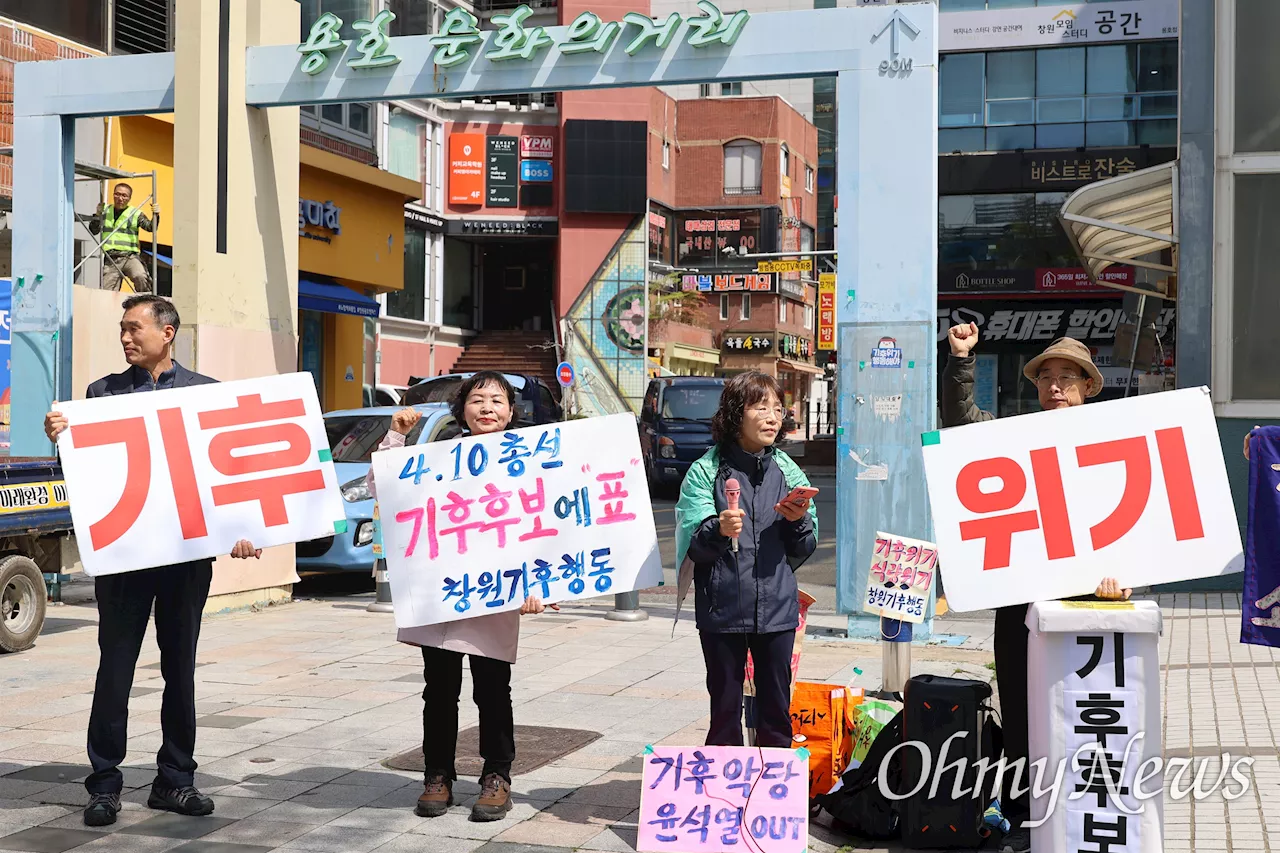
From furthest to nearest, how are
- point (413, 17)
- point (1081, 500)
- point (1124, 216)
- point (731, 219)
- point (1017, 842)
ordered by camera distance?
point (731, 219) < point (413, 17) < point (1124, 216) < point (1017, 842) < point (1081, 500)

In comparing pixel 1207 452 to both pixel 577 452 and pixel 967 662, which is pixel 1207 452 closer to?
pixel 577 452

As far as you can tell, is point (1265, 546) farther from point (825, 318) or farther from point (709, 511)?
point (825, 318)

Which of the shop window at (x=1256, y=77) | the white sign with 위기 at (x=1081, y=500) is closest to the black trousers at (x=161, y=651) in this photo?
the white sign with 위기 at (x=1081, y=500)

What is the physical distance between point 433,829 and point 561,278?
44730 mm

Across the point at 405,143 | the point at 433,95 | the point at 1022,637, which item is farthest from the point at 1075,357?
the point at 405,143

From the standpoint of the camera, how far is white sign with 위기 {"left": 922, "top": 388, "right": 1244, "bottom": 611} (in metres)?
4.91

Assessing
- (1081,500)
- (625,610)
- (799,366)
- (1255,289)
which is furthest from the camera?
(799,366)

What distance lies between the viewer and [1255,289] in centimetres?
1414

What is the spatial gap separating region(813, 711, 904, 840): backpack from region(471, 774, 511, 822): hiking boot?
49.9 inches

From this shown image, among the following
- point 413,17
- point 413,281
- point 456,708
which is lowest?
point 456,708

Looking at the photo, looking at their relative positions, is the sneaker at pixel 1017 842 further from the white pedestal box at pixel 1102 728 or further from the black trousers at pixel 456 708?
the black trousers at pixel 456 708

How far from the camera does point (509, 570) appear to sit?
18.3ft

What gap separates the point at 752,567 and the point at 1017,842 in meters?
1.43

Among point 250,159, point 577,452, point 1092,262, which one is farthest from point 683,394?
point 577,452
